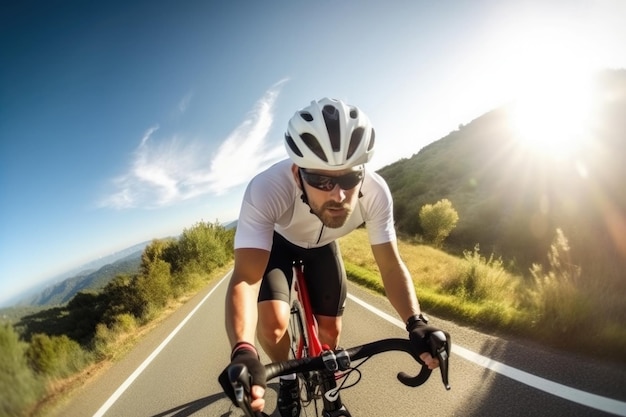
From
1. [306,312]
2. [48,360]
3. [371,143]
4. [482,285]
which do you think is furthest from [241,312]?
[48,360]

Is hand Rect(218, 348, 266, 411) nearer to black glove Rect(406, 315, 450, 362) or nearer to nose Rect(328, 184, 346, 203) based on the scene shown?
black glove Rect(406, 315, 450, 362)

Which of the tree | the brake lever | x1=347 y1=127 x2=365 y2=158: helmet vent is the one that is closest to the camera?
the brake lever

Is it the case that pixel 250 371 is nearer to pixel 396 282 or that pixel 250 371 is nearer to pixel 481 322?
pixel 396 282

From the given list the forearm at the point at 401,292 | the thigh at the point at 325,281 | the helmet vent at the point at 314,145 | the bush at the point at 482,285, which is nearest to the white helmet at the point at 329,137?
the helmet vent at the point at 314,145

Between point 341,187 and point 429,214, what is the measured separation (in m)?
28.8

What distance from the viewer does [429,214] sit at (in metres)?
29.0

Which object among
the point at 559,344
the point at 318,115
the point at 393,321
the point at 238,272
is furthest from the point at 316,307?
the point at 393,321

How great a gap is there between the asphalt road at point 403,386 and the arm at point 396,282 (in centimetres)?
127

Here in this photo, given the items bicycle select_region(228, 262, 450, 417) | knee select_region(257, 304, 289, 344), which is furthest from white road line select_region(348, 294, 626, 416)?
knee select_region(257, 304, 289, 344)

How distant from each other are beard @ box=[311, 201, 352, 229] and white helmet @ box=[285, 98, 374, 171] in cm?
24

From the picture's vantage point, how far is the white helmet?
2.06 meters

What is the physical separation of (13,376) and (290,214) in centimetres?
525

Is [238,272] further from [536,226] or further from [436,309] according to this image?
[536,226]

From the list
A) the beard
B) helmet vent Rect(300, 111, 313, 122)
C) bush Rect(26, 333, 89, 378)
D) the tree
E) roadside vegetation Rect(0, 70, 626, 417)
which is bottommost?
the tree
